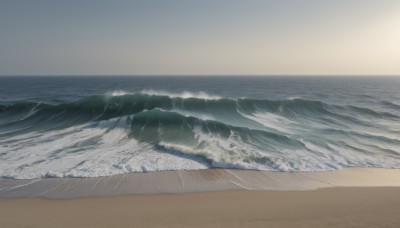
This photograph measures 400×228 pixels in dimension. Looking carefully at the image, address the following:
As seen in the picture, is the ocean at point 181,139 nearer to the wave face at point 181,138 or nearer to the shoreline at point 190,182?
the wave face at point 181,138

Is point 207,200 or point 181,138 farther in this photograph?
point 181,138

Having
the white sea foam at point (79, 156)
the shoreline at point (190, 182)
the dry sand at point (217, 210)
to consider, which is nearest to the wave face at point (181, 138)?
the white sea foam at point (79, 156)

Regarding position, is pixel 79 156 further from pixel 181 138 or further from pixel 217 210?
pixel 217 210

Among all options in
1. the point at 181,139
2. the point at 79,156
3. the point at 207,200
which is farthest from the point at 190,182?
the point at 181,139

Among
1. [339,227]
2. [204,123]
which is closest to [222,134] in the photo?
[204,123]

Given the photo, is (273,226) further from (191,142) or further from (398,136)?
(398,136)

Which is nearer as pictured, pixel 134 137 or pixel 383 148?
pixel 383 148
